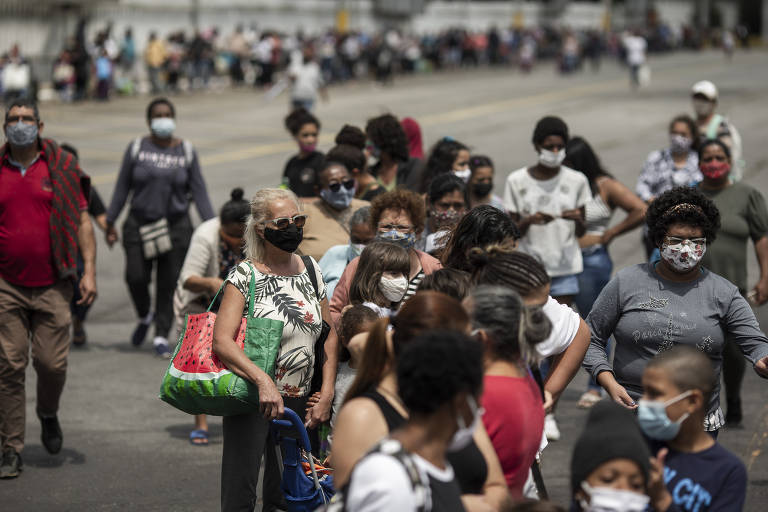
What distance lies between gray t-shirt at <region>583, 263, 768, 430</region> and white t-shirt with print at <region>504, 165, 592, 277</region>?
243 cm

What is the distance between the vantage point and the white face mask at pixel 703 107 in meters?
9.77

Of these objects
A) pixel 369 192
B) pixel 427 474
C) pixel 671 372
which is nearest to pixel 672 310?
pixel 671 372

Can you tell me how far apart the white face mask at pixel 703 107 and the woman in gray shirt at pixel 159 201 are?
4.20 m

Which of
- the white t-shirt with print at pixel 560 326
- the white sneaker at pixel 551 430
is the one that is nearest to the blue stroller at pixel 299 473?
the white t-shirt with print at pixel 560 326

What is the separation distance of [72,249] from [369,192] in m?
2.09

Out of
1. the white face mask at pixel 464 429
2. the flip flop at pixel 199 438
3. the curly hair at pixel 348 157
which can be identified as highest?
the curly hair at pixel 348 157

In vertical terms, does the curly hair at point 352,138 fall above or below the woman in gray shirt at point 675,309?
above

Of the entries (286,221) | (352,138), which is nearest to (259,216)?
(286,221)

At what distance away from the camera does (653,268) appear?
17.3 feet

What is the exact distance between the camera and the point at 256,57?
128ft

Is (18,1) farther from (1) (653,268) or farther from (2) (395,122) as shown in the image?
(1) (653,268)

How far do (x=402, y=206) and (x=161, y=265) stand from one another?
13.5 ft

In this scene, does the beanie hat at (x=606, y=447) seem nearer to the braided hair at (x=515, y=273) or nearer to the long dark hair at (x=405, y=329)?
the long dark hair at (x=405, y=329)

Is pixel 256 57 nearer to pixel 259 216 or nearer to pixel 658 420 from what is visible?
pixel 259 216
